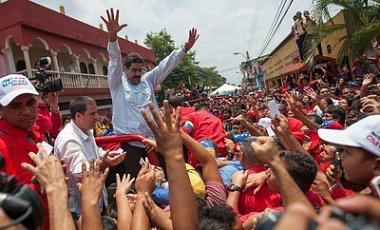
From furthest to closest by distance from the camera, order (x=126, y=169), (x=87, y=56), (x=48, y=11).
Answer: (x=87, y=56) < (x=48, y=11) < (x=126, y=169)

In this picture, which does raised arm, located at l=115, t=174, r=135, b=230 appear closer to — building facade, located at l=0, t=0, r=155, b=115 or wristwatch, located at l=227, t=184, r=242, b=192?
wristwatch, located at l=227, t=184, r=242, b=192

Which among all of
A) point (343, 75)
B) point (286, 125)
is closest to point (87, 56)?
point (343, 75)

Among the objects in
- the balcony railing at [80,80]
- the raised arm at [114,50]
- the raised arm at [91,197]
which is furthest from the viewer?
the balcony railing at [80,80]

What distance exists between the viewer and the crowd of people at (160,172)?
123 centimetres

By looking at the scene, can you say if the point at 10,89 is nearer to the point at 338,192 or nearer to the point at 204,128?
the point at 338,192

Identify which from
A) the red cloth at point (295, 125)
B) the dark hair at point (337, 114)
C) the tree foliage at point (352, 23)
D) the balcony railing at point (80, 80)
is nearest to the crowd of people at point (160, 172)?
the red cloth at point (295, 125)

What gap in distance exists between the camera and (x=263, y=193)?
9.42ft

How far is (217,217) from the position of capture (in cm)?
212

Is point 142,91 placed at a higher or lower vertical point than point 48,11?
lower

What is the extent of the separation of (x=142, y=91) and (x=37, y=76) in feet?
3.17

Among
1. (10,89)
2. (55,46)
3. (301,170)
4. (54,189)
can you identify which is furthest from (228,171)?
(55,46)

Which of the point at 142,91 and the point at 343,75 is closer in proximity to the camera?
the point at 142,91

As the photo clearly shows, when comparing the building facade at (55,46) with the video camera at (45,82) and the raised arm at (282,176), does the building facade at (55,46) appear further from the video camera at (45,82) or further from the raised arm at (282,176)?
the raised arm at (282,176)

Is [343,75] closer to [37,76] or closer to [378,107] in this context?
[378,107]
